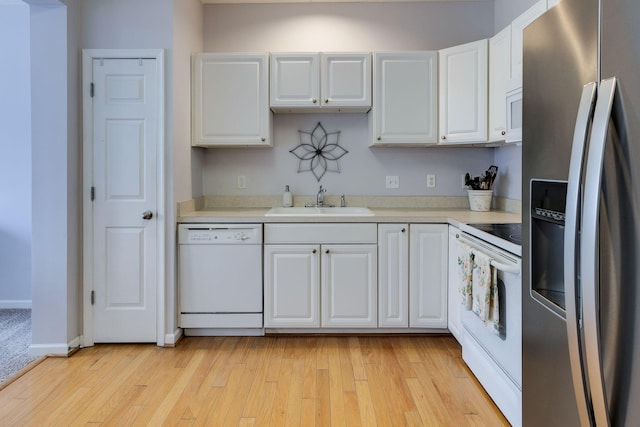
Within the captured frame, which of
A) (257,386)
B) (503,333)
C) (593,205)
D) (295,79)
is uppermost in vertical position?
(295,79)

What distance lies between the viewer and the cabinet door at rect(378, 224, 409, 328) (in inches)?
120

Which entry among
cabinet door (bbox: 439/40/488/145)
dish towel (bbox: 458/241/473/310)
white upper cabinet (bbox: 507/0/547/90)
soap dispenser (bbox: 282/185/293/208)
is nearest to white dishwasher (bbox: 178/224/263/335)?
soap dispenser (bbox: 282/185/293/208)

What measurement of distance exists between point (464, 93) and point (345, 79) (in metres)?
0.85

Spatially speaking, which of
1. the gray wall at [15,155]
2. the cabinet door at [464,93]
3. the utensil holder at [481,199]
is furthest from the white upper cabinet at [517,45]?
the gray wall at [15,155]

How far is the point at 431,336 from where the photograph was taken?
3152mm

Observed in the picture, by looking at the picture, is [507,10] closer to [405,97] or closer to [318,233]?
[405,97]

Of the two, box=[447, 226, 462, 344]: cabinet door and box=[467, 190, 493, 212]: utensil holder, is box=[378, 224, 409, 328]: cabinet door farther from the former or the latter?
box=[467, 190, 493, 212]: utensil holder

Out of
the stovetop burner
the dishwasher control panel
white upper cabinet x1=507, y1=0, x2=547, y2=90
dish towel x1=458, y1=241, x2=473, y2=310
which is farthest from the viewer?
the dishwasher control panel

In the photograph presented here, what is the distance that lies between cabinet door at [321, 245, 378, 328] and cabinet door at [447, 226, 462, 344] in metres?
0.49

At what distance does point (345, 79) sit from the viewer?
10.9 feet

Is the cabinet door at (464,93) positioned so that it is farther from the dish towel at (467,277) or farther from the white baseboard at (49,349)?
the white baseboard at (49,349)

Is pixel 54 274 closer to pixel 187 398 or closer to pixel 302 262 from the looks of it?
pixel 187 398

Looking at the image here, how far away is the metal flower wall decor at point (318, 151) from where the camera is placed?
3.68 m

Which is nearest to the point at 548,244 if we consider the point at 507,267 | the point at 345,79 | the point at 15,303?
the point at 507,267
